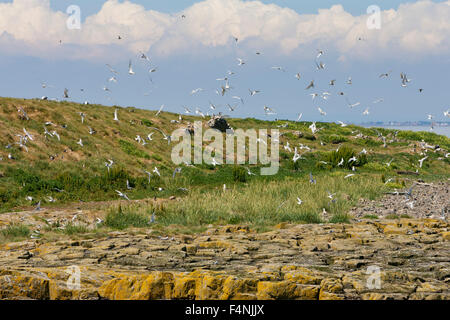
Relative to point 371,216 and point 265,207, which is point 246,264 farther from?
point 371,216

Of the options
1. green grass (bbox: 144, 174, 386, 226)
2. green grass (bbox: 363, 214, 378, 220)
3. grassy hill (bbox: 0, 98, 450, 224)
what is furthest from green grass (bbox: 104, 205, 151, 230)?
green grass (bbox: 363, 214, 378, 220)

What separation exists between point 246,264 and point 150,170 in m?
21.1

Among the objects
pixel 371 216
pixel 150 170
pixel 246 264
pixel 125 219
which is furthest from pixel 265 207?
pixel 150 170

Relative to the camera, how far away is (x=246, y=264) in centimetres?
909

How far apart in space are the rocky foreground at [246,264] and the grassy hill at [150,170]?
11.0 ft

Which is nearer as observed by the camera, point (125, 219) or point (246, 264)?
point (246, 264)

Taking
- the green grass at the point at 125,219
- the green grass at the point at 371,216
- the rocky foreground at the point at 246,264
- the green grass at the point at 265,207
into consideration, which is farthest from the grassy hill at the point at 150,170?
the rocky foreground at the point at 246,264

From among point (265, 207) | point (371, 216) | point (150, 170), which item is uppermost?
point (150, 170)

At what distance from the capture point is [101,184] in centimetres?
2369

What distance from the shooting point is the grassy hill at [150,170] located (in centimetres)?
1715

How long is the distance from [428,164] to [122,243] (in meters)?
34.4
